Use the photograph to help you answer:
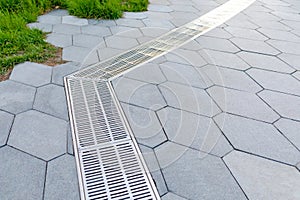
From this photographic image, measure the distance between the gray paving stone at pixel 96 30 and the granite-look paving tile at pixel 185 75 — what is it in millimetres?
1047

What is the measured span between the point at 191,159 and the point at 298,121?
0.91 metres

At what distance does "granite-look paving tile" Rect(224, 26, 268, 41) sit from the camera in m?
3.24

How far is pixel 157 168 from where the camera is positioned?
4.71ft

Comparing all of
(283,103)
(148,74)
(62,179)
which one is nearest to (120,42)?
(148,74)

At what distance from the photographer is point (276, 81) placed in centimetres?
232

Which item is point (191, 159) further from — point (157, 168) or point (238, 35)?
point (238, 35)

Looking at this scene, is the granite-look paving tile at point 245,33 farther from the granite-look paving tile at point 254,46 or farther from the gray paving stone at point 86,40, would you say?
the gray paving stone at point 86,40

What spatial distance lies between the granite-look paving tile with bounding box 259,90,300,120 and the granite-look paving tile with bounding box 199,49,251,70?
0.48m

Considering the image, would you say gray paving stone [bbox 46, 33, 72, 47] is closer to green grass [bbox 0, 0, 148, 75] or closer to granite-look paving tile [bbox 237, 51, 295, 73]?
green grass [bbox 0, 0, 148, 75]

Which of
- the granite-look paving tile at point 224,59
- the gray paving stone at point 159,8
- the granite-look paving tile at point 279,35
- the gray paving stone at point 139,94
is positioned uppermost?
the gray paving stone at point 159,8

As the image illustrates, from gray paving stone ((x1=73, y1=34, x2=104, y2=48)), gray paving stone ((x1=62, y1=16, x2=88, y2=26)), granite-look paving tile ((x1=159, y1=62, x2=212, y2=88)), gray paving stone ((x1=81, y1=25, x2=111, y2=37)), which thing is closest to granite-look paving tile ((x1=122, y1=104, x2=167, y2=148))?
granite-look paving tile ((x1=159, y1=62, x2=212, y2=88))

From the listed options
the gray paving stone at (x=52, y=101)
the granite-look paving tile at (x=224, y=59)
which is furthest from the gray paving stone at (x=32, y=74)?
the granite-look paving tile at (x=224, y=59)

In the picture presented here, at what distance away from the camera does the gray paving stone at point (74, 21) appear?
3.40 meters

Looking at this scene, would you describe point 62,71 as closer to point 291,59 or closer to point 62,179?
point 62,179
